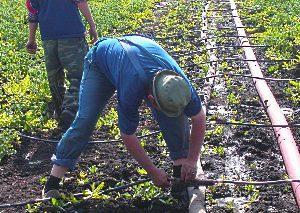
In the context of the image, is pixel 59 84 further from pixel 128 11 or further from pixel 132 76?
pixel 128 11

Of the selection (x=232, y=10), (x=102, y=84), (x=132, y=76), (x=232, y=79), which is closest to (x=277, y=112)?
(x=232, y=79)

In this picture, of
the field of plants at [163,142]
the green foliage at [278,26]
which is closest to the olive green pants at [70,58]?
the field of plants at [163,142]

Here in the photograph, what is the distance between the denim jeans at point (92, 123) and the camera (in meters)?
4.16

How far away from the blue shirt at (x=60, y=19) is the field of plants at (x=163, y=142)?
1.06m

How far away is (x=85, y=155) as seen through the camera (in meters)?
5.34

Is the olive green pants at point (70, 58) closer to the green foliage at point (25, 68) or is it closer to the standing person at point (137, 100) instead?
the green foliage at point (25, 68)

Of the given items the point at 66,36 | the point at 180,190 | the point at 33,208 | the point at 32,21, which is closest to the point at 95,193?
the point at 33,208

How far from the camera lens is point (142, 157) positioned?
370 cm

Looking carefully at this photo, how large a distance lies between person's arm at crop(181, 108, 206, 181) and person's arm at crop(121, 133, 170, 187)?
18cm

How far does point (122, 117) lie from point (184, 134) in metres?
0.81

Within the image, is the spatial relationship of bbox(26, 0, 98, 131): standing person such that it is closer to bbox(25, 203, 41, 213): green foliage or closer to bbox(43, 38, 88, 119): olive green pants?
bbox(43, 38, 88, 119): olive green pants

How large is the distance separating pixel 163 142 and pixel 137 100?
1982mm

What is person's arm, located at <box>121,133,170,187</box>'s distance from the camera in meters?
3.63

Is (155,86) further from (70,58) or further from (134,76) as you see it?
(70,58)
